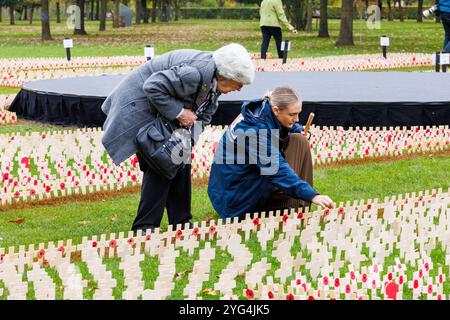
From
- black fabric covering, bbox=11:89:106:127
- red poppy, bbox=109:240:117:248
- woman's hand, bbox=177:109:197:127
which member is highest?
woman's hand, bbox=177:109:197:127

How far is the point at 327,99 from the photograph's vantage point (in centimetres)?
1294

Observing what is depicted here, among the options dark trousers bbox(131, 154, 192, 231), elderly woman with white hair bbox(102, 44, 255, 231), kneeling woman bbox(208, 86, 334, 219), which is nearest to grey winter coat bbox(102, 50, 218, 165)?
elderly woman with white hair bbox(102, 44, 255, 231)

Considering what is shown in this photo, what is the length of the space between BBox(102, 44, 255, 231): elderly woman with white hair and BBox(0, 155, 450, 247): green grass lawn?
69cm

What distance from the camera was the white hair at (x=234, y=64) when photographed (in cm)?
655

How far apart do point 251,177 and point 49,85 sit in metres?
9.29

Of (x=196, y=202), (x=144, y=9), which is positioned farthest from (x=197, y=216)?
(x=144, y=9)

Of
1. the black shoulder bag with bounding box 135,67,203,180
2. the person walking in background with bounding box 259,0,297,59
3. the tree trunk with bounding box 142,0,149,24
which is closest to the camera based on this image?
the black shoulder bag with bounding box 135,67,203,180

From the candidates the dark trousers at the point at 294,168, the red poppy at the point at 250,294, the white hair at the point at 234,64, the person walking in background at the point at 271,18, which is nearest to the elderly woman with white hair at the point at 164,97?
the white hair at the point at 234,64

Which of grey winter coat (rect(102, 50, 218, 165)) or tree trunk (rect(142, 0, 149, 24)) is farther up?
grey winter coat (rect(102, 50, 218, 165))

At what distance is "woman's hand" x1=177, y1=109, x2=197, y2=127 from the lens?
22.2 ft

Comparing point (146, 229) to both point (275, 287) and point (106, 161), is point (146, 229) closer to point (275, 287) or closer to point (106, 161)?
point (275, 287)

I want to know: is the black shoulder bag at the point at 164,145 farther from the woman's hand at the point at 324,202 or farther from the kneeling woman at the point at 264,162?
the woman's hand at the point at 324,202

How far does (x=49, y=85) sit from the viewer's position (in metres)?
16.0

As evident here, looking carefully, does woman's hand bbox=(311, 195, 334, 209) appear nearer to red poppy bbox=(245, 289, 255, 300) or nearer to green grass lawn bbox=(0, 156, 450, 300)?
green grass lawn bbox=(0, 156, 450, 300)
